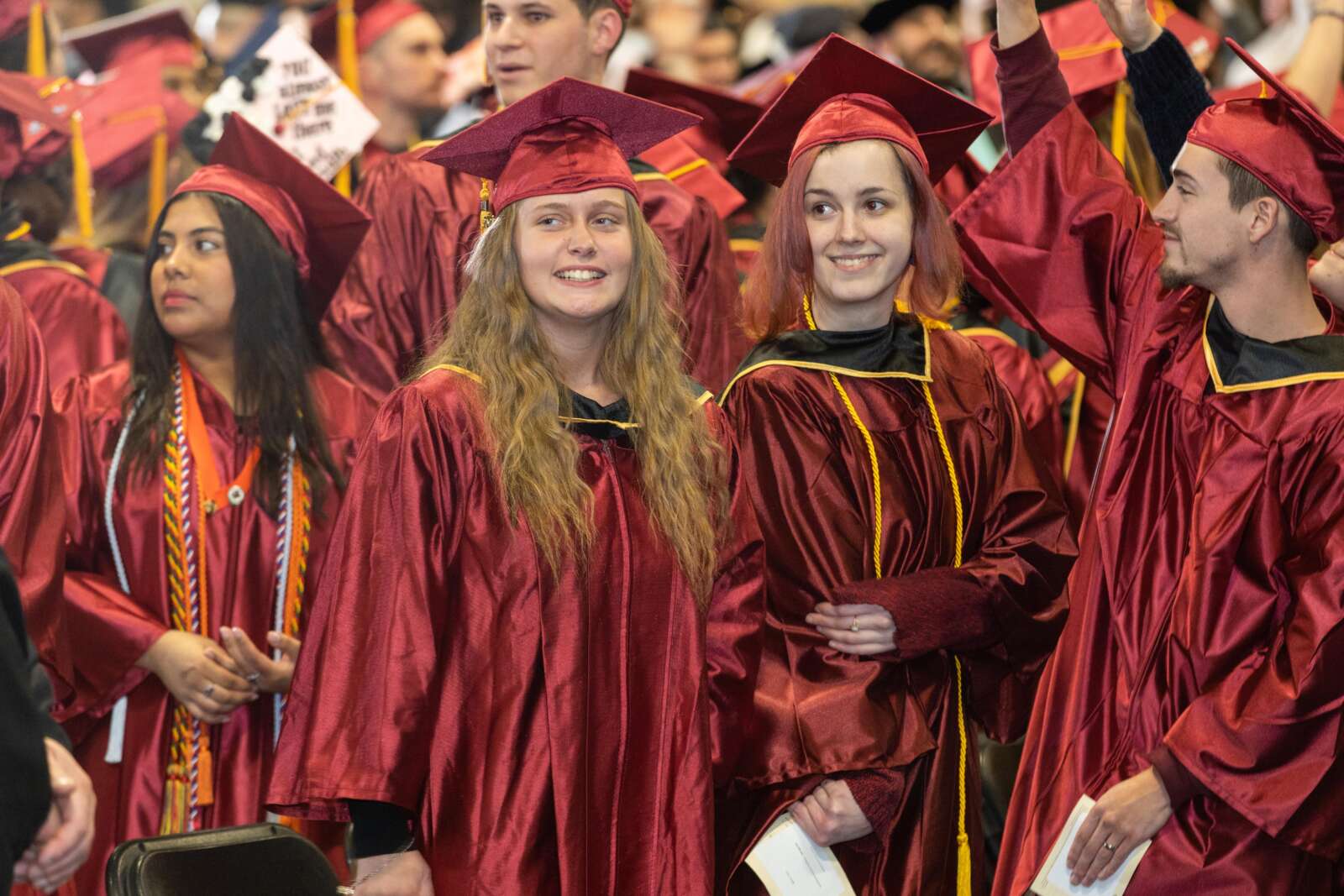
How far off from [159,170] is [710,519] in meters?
3.53

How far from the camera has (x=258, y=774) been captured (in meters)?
3.84

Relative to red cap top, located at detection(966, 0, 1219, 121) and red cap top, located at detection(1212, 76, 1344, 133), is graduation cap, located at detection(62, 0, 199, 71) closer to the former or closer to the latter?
red cap top, located at detection(966, 0, 1219, 121)

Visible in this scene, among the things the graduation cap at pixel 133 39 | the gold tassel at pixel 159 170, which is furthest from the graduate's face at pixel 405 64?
the gold tassel at pixel 159 170

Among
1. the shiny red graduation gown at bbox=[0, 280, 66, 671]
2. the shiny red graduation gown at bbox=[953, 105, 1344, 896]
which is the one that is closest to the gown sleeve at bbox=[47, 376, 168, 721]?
the shiny red graduation gown at bbox=[0, 280, 66, 671]

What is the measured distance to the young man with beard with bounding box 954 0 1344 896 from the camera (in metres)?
3.06

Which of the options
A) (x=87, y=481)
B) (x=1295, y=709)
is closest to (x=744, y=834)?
(x=1295, y=709)

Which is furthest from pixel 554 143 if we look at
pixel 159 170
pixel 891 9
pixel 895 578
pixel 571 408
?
pixel 891 9

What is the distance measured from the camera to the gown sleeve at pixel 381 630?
9.19 ft

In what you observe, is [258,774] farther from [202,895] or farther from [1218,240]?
[1218,240]

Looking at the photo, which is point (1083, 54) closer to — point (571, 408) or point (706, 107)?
point (706, 107)

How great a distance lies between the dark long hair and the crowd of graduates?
0.01 m

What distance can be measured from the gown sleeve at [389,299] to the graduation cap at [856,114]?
44.6 inches

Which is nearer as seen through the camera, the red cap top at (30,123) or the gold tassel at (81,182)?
the red cap top at (30,123)

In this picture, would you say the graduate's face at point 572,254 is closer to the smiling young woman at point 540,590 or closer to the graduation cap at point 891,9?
the smiling young woman at point 540,590
